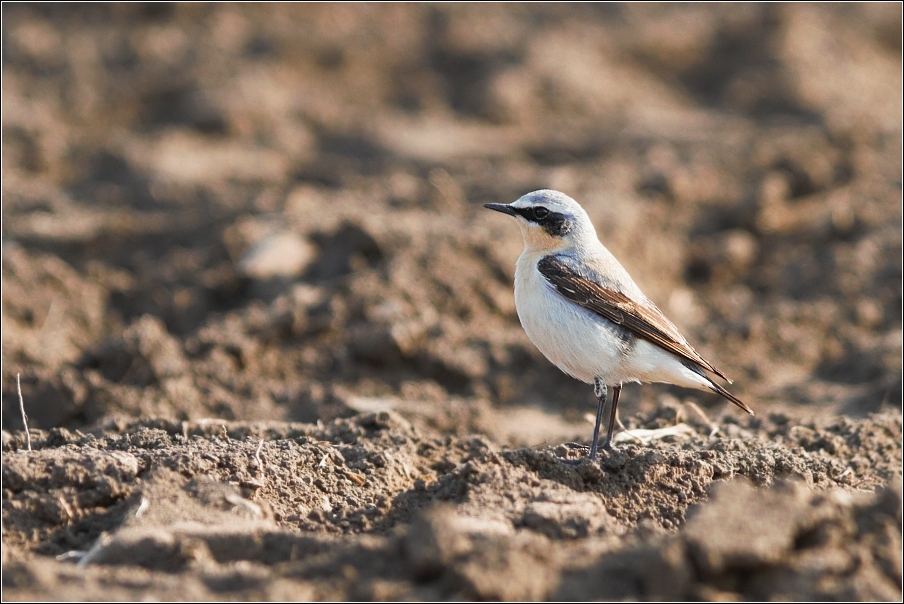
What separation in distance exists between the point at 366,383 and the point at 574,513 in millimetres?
4411

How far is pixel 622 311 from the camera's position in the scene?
6.67 m

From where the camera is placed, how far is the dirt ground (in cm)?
455

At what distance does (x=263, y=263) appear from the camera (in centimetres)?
1085

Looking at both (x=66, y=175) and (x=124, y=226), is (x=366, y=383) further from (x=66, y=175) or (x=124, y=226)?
(x=66, y=175)

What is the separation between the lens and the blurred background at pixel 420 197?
9289mm

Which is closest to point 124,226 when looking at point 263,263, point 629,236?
point 263,263

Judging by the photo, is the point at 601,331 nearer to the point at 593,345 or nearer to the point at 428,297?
the point at 593,345

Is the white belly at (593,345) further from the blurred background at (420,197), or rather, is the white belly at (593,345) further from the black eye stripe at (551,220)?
the blurred background at (420,197)

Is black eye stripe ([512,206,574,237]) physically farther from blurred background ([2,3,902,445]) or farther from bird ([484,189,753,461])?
blurred background ([2,3,902,445])

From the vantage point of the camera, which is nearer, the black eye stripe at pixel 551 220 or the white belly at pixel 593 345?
the white belly at pixel 593 345

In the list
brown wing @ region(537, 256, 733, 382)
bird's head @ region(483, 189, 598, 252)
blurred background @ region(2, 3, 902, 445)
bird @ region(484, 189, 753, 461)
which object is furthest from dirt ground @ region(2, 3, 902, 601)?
bird's head @ region(483, 189, 598, 252)

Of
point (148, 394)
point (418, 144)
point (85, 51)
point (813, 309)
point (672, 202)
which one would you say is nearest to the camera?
point (148, 394)

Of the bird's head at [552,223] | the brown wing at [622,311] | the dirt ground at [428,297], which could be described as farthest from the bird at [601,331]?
the dirt ground at [428,297]

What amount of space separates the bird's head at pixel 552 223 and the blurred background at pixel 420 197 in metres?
1.73
